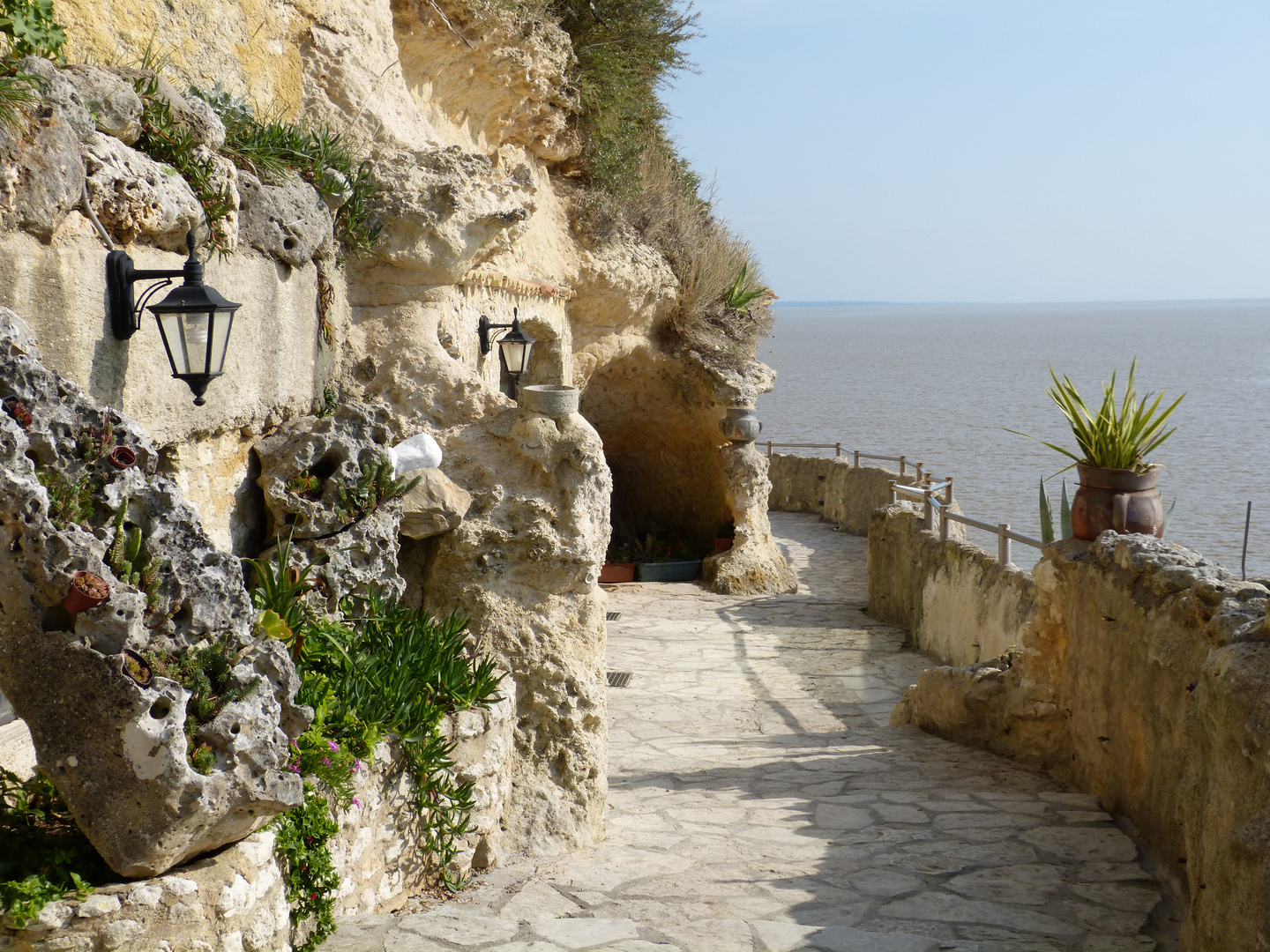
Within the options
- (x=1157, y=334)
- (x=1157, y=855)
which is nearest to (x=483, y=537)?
(x=1157, y=855)

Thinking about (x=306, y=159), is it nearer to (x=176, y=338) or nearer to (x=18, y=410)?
(x=176, y=338)

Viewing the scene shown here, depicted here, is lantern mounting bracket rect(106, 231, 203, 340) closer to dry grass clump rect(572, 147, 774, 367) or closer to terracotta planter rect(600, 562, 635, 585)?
dry grass clump rect(572, 147, 774, 367)

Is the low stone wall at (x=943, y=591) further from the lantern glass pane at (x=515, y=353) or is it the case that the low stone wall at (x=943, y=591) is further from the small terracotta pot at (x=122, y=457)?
the small terracotta pot at (x=122, y=457)

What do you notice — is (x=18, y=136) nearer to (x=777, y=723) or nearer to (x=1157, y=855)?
(x=1157, y=855)

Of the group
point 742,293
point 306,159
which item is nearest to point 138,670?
point 306,159

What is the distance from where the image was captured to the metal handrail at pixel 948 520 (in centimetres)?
898

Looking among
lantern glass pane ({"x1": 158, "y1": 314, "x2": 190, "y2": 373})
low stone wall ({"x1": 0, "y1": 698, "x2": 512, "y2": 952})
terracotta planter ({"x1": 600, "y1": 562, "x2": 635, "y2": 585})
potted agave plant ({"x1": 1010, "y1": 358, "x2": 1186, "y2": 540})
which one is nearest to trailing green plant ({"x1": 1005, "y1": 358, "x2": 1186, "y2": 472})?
potted agave plant ({"x1": 1010, "y1": 358, "x2": 1186, "y2": 540})

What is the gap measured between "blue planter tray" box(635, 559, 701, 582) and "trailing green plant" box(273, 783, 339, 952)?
37.9ft

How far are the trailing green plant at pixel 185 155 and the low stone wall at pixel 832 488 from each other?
44.4 feet

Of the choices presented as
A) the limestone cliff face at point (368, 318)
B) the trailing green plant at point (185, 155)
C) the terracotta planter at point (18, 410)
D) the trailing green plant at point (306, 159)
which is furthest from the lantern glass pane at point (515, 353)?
the terracotta planter at point (18, 410)

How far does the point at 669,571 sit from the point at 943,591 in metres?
5.30

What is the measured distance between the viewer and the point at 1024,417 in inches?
2036

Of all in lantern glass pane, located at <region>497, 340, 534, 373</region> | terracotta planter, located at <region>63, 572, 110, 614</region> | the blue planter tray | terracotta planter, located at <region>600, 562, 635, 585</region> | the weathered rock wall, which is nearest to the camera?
terracotta planter, located at <region>63, 572, 110, 614</region>

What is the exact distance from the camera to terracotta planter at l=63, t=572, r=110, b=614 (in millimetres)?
3109
